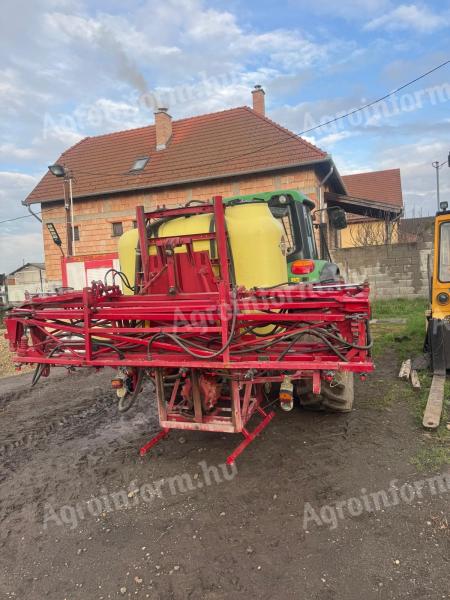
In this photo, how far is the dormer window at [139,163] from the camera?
1686 cm

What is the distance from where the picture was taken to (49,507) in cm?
318

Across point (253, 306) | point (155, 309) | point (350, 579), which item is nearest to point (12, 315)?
point (155, 309)

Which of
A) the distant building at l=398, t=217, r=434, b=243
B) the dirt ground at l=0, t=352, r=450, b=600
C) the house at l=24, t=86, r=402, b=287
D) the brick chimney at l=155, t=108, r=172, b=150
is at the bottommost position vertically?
the dirt ground at l=0, t=352, r=450, b=600

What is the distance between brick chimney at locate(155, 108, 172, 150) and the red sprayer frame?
1453 cm

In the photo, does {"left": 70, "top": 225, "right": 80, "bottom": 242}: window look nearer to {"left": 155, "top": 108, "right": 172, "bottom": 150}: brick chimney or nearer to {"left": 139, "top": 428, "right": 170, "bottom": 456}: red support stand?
{"left": 155, "top": 108, "right": 172, "bottom": 150}: brick chimney

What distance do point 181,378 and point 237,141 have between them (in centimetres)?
1381

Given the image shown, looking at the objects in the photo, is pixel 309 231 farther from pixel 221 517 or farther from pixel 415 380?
pixel 221 517

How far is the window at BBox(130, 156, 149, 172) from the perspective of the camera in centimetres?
1686

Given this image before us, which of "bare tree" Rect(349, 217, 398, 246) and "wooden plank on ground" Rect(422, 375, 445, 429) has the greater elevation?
"bare tree" Rect(349, 217, 398, 246)

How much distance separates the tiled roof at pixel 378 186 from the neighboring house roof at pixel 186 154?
295 inches

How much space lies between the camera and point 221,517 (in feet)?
9.59

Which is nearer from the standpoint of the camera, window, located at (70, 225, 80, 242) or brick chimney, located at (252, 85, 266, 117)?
brick chimney, located at (252, 85, 266, 117)

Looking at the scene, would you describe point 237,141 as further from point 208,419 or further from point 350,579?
point 350,579

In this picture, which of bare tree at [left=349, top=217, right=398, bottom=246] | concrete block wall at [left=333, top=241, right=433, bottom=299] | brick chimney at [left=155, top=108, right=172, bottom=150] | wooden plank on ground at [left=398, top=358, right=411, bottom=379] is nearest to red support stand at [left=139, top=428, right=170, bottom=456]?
wooden plank on ground at [left=398, top=358, right=411, bottom=379]
